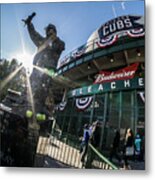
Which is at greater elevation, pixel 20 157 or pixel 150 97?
pixel 150 97

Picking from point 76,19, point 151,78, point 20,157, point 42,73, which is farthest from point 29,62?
point 151,78

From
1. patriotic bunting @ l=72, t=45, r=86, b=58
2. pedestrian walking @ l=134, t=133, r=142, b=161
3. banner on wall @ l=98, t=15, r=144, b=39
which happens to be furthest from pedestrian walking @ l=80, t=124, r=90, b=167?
banner on wall @ l=98, t=15, r=144, b=39

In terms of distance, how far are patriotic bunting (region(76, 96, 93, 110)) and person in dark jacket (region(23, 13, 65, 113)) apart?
8.4 inches

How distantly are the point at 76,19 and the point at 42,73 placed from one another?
407 mm

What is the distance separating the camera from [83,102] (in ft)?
8.13

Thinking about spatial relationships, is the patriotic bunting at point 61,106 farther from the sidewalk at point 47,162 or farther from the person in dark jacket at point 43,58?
the sidewalk at point 47,162

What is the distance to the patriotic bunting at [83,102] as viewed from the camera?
247 cm

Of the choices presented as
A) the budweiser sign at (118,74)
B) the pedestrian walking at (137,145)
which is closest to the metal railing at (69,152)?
the pedestrian walking at (137,145)

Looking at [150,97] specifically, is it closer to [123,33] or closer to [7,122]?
[123,33]

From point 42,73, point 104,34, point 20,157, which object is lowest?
point 20,157

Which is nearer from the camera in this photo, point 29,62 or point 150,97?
point 150,97

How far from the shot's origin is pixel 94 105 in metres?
2.46

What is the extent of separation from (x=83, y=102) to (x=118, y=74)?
0.91 feet

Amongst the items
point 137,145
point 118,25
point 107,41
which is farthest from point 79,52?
point 137,145
